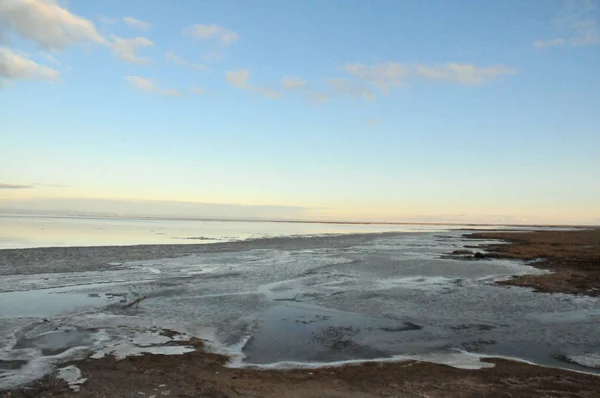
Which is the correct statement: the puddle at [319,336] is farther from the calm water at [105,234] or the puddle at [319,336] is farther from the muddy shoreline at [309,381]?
the calm water at [105,234]

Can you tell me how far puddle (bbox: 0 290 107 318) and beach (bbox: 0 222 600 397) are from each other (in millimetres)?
63

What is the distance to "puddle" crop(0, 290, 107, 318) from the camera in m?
13.7

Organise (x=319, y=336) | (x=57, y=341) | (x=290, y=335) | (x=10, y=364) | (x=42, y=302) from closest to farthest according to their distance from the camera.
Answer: (x=10, y=364) < (x=57, y=341) < (x=319, y=336) < (x=290, y=335) < (x=42, y=302)

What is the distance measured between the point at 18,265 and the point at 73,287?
8.67m

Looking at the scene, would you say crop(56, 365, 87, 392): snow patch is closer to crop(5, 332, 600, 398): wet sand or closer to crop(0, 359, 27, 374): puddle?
crop(5, 332, 600, 398): wet sand

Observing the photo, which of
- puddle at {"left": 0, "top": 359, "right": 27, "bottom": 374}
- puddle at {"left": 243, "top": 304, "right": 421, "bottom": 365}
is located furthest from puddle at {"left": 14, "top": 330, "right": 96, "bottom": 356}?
puddle at {"left": 243, "top": 304, "right": 421, "bottom": 365}

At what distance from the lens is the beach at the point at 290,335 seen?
772 cm

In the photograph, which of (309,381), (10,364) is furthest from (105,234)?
(309,381)

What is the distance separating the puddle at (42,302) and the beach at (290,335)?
0.21ft

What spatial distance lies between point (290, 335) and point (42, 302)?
29.8 feet

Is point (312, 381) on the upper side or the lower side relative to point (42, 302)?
upper

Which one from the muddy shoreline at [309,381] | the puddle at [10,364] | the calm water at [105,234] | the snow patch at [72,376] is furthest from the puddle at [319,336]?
the calm water at [105,234]

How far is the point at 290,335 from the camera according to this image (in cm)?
1166

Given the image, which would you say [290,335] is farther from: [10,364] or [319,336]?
[10,364]
